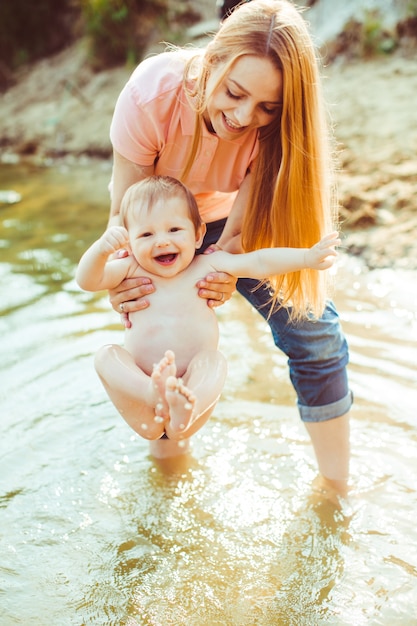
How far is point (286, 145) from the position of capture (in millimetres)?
2037

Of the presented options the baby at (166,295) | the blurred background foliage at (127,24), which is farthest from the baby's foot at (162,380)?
the blurred background foliage at (127,24)

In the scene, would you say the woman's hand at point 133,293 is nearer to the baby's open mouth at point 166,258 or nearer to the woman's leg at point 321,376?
the baby's open mouth at point 166,258

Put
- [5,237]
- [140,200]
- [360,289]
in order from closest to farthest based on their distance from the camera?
1. [140,200]
2. [360,289]
3. [5,237]

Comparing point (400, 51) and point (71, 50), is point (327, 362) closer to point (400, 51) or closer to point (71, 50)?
point (400, 51)

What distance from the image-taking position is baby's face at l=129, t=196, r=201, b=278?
6.72ft

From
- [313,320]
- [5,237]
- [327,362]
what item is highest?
[313,320]

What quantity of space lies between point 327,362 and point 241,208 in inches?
22.5

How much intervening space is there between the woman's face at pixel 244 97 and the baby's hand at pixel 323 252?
1.30 ft

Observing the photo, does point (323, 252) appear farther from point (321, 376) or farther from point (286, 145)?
point (321, 376)

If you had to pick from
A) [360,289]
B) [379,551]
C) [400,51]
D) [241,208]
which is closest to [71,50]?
[400,51]

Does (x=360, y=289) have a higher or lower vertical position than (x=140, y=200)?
lower

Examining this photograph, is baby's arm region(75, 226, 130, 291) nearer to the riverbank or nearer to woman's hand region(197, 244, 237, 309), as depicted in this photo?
woman's hand region(197, 244, 237, 309)

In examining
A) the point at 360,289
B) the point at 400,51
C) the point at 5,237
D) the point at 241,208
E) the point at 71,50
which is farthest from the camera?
the point at 71,50

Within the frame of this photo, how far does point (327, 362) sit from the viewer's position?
7.59 feet
